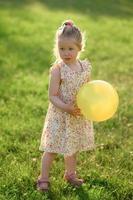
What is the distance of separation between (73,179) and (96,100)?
94 cm

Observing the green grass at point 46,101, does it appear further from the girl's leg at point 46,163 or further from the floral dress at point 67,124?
the floral dress at point 67,124

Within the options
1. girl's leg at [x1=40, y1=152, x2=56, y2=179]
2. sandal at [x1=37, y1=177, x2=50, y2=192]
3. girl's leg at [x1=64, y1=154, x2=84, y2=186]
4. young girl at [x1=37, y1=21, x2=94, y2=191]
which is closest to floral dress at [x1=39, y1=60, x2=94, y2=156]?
young girl at [x1=37, y1=21, x2=94, y2=191]

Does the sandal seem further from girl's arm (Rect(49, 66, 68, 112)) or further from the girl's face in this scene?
the girl's face

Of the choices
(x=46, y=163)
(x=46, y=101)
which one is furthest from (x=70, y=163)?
(x=46, y=101)

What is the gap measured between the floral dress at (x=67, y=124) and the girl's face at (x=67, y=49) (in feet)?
0.32

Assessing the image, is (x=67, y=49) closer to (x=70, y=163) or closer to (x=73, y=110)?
(x=73, y=110)

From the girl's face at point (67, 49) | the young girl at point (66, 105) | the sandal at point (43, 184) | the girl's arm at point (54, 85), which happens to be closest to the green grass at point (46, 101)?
the sandal at point (43, 184)

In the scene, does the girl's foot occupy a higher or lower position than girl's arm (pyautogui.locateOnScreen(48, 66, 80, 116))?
lower

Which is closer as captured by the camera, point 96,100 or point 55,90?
point 96,100

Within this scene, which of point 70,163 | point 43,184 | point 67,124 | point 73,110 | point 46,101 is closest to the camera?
point 73,110

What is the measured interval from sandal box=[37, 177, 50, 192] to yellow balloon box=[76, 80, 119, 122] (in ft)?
2.54

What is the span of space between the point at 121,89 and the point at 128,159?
2.55 meters

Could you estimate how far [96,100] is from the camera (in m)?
4.45

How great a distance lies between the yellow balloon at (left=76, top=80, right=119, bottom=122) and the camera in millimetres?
4449
